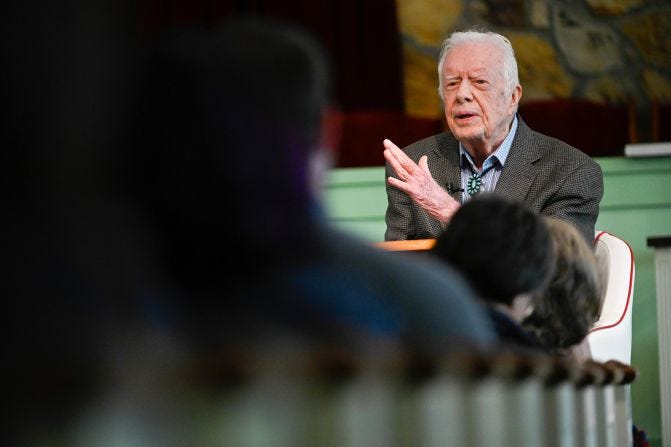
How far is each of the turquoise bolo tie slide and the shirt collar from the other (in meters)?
0.03

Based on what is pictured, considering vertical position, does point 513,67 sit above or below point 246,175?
above

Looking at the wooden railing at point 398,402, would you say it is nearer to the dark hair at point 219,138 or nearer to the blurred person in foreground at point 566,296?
the dark hair at point 219,138

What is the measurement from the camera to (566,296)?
145cm

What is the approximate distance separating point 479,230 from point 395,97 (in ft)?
14.2

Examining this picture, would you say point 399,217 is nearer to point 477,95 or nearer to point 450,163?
point 450,163

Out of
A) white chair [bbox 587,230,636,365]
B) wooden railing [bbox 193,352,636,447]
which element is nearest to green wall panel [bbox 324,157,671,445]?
white chair [bbox 587,230,636,365]

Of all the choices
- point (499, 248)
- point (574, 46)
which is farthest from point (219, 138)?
point (574, 46)

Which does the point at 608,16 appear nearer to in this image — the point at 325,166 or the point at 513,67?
the point at 513,67

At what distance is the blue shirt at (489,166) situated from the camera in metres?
2.60

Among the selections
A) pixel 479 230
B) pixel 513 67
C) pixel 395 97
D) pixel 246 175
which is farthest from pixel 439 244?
pixel 395 97

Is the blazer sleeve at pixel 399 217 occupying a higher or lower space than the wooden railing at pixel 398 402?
higher

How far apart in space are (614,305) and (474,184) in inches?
24.3

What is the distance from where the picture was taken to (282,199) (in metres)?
0.61

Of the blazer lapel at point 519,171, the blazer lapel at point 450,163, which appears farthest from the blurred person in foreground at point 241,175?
the blazer lapel at point 450,163
